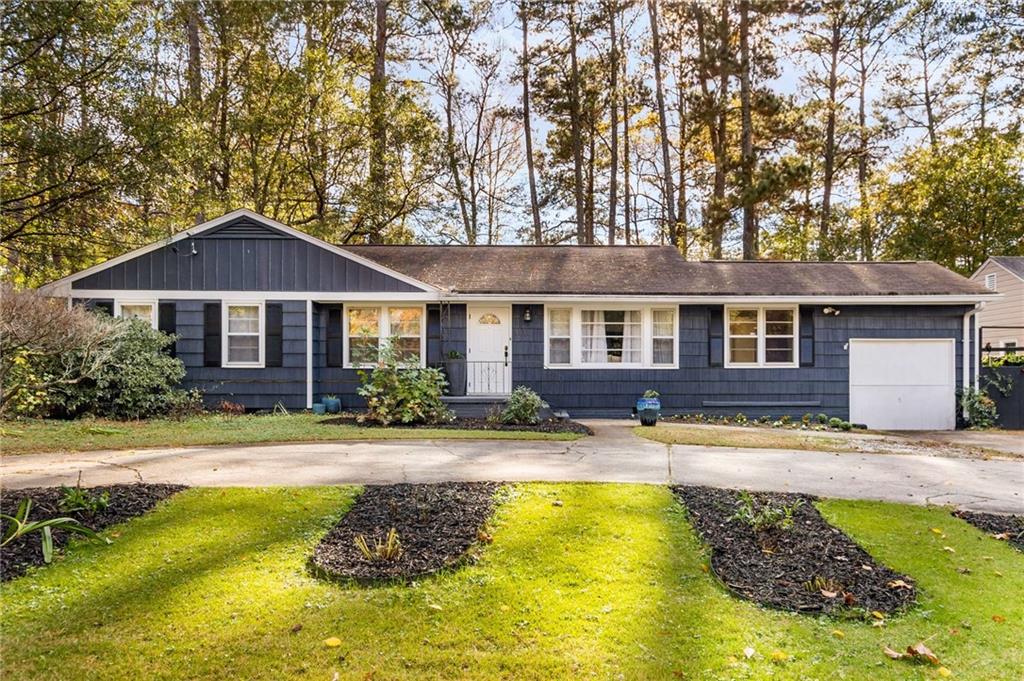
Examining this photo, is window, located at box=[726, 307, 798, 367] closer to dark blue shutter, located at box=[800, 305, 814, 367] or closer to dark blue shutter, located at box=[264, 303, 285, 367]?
dark blue shutter, located at box=[800, 305, 814, 367]

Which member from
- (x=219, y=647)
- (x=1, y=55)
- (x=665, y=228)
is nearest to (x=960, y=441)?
(x=219, y=647)

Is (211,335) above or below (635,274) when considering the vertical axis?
below

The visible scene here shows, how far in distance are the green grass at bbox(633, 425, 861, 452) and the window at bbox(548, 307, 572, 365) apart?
2831 mm

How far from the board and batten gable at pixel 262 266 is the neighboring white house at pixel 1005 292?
20.6 metres

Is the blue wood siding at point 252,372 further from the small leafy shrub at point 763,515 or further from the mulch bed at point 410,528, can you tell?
the small leafy shrub at point 763,515

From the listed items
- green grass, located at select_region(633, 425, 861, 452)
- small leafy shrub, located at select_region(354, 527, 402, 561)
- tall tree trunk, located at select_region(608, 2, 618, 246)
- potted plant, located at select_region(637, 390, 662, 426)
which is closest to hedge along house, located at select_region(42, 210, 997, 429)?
potted plant, located at select_region(637, 390, 662, 426)

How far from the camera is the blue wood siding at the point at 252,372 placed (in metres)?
12.2

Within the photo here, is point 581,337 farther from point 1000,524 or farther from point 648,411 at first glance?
point 1000,524

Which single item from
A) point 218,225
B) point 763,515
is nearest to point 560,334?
point 218,225

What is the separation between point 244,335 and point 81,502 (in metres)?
8.76

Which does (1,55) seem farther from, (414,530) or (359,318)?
(414,530)

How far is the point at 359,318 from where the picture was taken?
12820mm

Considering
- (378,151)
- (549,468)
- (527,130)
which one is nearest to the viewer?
(549,468)

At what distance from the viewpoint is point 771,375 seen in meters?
13.0
